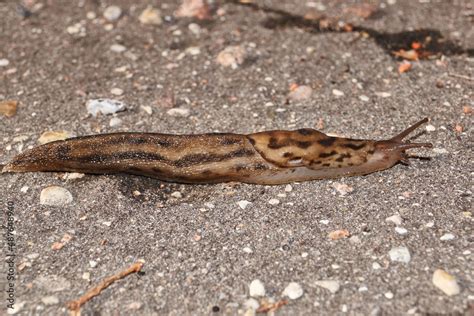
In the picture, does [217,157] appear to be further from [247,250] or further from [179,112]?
[179,112]

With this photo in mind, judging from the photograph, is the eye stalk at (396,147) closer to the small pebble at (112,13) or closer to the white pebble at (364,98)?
the white pebble at (364,98)

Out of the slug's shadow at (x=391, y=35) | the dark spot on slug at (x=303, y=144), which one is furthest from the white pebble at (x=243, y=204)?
the slug's shadow at (x=391, y=35)

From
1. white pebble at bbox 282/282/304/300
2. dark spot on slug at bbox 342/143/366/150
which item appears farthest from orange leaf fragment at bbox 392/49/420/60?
white pebble at bbox 282/282/304/300

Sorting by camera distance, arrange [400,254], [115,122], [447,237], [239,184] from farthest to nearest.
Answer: [115,122] < [239,184] < [447,237] < [400,254]

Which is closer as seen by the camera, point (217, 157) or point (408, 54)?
point (217, 157)

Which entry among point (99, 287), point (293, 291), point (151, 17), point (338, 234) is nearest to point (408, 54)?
point (338, 234)

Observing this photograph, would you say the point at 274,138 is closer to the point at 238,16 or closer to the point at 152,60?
the point at 152,60
